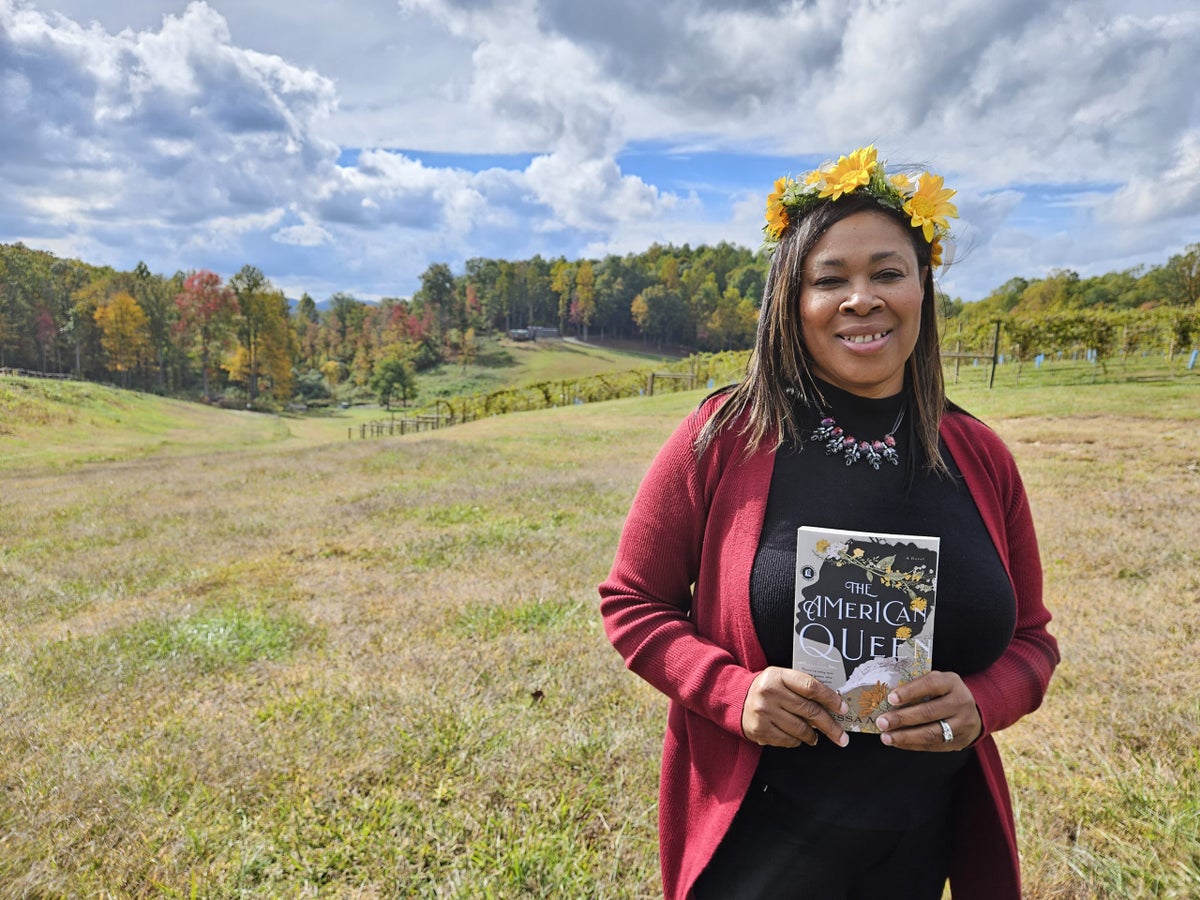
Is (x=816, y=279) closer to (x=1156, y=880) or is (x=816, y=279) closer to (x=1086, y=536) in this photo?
(x=1156, y=880)

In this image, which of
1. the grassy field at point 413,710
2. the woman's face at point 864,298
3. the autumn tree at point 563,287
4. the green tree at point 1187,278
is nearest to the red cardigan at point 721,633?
the woman's face at point 864,298

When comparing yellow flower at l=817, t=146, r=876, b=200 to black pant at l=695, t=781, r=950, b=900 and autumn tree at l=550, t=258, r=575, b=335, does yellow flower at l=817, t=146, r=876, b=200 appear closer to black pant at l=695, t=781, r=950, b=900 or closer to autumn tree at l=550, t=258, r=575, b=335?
black pant at l=695, t=781, r=950, b=900

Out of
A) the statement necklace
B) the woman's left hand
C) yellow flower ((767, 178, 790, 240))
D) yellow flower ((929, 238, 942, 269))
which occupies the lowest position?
the woman's left hand

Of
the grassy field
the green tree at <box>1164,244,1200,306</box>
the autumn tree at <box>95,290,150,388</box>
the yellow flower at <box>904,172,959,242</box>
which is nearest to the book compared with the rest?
the yellow flower at <box>904,172,959,242</box>

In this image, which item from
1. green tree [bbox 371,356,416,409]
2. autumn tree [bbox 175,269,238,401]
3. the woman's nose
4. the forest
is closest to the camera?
the woman's nose

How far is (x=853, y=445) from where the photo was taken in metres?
1.51

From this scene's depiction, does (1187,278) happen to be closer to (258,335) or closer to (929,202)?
(929,202)

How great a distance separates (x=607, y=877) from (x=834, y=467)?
6.74ft

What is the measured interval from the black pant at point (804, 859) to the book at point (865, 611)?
12.0 inches

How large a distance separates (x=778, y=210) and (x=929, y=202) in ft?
1.10

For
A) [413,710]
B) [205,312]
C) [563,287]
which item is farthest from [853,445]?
[563,287]

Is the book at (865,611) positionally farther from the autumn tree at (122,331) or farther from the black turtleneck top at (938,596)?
the autumn tree at (122,331)

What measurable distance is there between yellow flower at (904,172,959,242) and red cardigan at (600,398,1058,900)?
480 mm

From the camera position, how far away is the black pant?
143 centimetres
